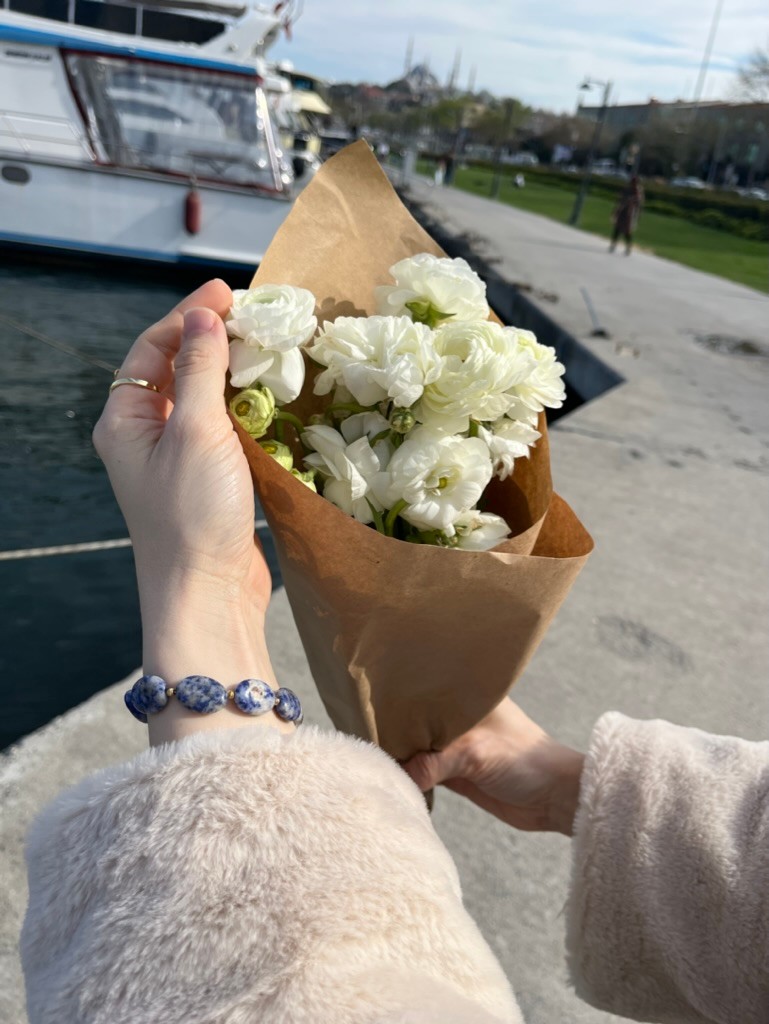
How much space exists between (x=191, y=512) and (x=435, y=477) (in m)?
0.31

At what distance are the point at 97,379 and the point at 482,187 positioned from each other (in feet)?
110

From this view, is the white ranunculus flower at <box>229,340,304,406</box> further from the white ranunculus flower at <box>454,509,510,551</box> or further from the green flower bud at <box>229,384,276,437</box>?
the white ranunculus flower at <box>454,509,510,551</box>

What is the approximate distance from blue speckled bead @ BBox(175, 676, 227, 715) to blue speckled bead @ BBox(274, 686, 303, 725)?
7 cm

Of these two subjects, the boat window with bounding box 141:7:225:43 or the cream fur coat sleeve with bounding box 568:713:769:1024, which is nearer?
the cream fur coat sleeve with bounding box 568:713:769:1024

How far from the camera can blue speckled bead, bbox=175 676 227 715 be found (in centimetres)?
96

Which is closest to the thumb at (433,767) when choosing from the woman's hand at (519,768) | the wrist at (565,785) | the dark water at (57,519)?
the woman's hand at (519,768)

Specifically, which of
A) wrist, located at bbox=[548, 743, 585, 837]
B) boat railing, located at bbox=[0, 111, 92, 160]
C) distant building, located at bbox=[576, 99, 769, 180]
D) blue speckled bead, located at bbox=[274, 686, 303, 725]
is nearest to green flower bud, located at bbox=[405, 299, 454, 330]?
blue speckled bead, located at bbox=[274, 686, 303, 725]

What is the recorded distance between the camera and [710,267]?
1759 cm

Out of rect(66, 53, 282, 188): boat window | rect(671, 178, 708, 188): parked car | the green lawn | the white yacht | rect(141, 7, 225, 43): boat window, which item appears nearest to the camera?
the white yacht

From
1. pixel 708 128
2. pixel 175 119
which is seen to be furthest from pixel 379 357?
pixel 708 128

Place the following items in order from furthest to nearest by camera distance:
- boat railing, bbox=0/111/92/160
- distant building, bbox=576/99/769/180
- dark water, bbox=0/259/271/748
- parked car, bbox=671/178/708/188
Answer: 1. parked car, bbox=671/178/708/188
2. distant building, bbox=576/99/769/180
3. boat railing, bbox=0/111/92/160
4. dark water, bbox=0/259/271/748

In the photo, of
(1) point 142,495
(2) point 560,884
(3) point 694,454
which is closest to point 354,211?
(1) point 142,495

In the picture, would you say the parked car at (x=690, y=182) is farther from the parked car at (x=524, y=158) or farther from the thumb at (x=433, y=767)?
the thumb at (x=433, y=767)

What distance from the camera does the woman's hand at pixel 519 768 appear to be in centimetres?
167
